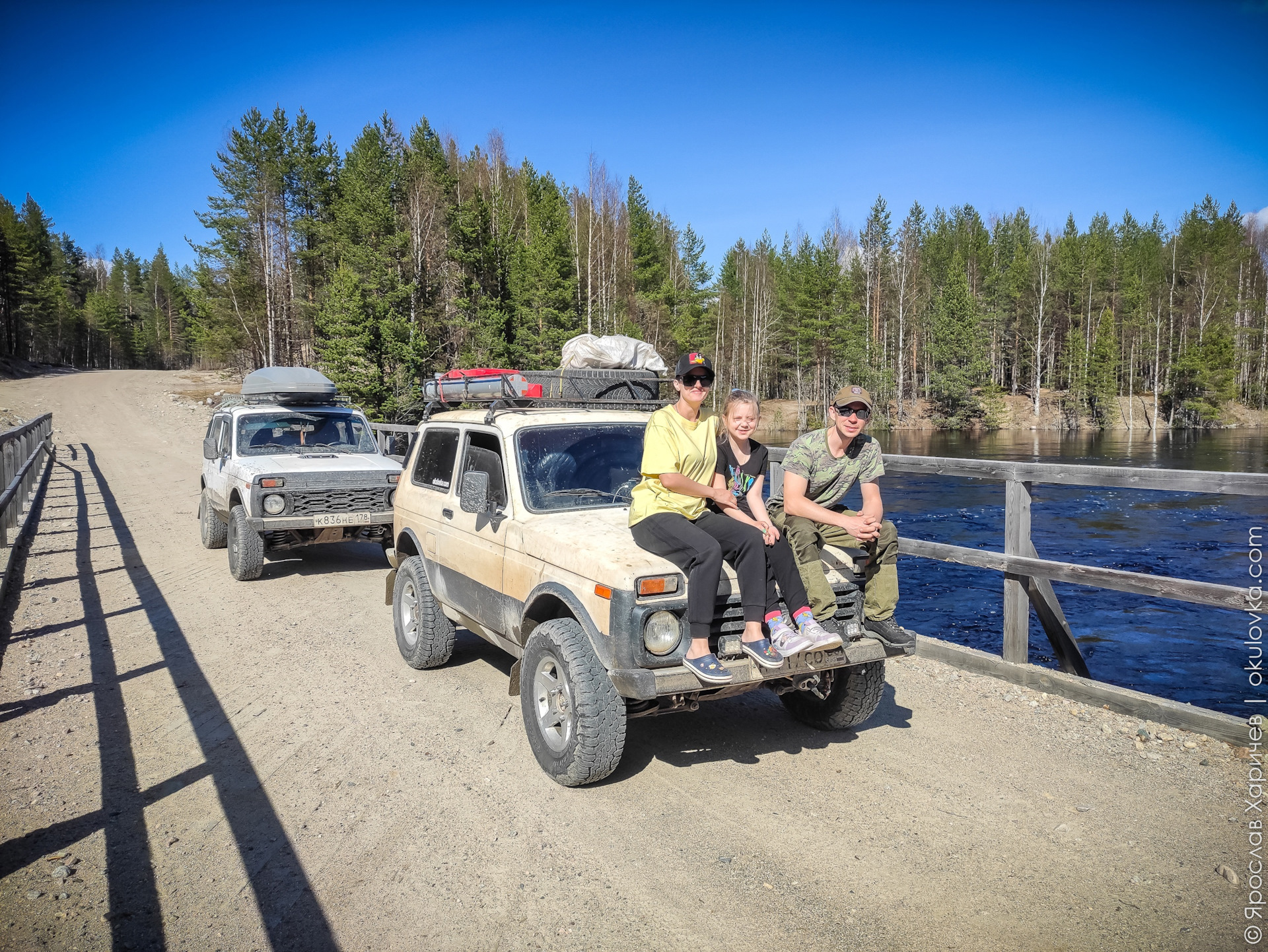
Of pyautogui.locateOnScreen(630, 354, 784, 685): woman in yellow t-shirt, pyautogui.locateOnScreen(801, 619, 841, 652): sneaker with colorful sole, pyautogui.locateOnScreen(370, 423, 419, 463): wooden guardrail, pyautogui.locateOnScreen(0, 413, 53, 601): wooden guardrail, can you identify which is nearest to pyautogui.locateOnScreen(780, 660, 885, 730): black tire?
pyautogui.locateOnScreen(801, 619, 841, 652): sneaker with colorful sole

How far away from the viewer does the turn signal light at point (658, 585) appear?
3.83 meters

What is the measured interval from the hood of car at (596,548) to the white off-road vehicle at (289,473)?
15.1ft

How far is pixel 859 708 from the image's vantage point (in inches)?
187

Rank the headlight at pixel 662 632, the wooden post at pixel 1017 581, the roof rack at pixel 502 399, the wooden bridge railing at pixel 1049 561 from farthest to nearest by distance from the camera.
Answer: the roof rack at pixel 502 399 < the wooden post at pixel 1017 581 < the wooden bridge railing at pixel 1049 561 < the headlight at pixel 662 632

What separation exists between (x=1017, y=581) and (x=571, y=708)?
351 cm

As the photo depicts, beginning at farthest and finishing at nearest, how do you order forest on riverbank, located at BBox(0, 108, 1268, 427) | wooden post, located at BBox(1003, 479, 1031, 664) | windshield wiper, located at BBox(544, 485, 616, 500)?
forest on riverbank, located at BBox(0, 108, 1268, 427) < wooden post, located at BBox(1003, 479, 1031, 664) < windshield wiper, located at BBox(544, 485, 616, 500)

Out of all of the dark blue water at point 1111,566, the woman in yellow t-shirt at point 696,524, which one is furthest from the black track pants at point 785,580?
the dark blue water at point 1111,566

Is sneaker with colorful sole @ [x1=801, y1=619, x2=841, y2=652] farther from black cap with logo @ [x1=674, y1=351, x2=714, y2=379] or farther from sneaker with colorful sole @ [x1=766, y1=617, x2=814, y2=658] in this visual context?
black cap with logo @ [x1=674, y1=351, x2=714, y2=379]

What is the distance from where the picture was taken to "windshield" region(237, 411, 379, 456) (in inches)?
410

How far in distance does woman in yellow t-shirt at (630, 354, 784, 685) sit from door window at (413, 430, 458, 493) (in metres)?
2.03

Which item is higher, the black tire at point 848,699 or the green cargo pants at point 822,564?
the green cargo pants at point 822,564

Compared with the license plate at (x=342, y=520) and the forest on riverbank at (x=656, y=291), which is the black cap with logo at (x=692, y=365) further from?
the forest on riverbank at (x=656, y=291)

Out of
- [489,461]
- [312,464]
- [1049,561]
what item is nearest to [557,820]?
[489,461]

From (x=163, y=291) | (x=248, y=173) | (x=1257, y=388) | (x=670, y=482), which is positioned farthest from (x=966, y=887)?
(x=163, y=291)
